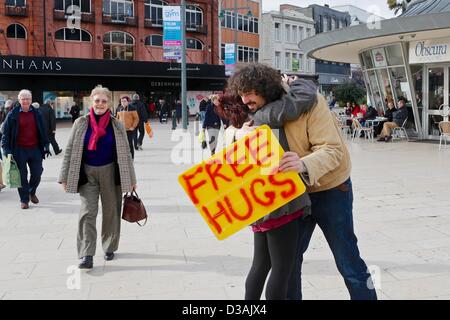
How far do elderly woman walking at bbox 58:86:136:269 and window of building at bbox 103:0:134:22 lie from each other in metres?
38.5

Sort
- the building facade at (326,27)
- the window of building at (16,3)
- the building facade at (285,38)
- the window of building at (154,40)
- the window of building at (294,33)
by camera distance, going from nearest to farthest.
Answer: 1. the window of building at (16,3)
2. the window of building at (154,40)
3. the building facade at (285,38)
4. the window of building at (294,33)
5. the building facade at (326,27)

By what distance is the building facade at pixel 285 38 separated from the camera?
5431 cm

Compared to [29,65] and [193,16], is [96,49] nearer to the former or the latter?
[29,65]

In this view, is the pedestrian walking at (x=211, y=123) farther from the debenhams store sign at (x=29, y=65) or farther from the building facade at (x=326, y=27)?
the building facade at (x=326, y=27)

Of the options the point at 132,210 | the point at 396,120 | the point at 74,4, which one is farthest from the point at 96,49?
the point at 132,210

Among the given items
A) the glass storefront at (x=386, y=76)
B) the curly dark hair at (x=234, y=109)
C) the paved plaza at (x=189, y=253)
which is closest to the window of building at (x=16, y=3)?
the glass storefront at (x=386, y=76)

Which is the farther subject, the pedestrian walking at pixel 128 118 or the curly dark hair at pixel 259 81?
the pedestrian walking at pixel 128 118

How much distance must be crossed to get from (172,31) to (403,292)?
22019mm

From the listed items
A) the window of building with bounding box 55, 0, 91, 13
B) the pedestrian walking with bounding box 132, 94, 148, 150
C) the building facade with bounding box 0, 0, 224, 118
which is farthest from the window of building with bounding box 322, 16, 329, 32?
the pedestrian walking with bounding box 132, 94, 148, 150

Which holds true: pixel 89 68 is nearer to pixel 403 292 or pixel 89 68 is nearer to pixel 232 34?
pixel 232 34

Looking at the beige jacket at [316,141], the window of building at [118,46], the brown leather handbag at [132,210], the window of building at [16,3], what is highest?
the window of building at [16,3]

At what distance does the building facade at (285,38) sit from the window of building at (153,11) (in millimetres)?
12661

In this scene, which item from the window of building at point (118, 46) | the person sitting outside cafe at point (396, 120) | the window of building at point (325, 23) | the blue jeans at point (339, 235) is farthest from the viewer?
the window of building at point (325, 23)
